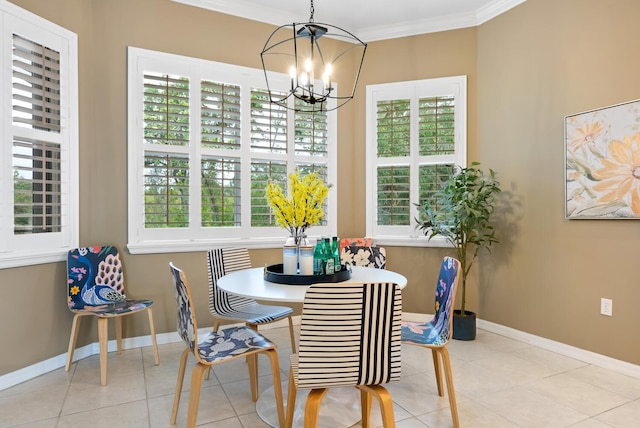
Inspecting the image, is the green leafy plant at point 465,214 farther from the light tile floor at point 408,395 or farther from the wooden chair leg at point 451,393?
the wooden chair leg at point 451,393

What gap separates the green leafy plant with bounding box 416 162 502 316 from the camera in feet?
11.5

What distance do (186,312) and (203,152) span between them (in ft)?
6.55

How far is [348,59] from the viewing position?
4.29m

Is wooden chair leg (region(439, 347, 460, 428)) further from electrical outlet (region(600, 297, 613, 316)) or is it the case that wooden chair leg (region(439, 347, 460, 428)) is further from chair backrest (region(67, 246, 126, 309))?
chair backrest (region(67, 246, 126, 309))

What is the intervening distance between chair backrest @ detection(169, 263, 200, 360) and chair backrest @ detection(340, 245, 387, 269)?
60.7 inches

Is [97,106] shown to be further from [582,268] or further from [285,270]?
[582,268]

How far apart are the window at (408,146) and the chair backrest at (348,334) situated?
2.50 metres

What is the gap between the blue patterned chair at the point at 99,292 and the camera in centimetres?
277

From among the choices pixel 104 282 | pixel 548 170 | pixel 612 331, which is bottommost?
pixel 612 331

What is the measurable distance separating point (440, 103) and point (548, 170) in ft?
4.10

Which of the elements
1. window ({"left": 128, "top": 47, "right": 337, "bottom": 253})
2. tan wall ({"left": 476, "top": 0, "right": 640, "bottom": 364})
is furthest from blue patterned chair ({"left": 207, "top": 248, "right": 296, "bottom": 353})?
tan wall ({"left": 476, "top": 0, "right": 640, "bottom": 364})

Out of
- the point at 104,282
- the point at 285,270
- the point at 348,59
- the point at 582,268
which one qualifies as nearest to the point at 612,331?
the point at 582,268

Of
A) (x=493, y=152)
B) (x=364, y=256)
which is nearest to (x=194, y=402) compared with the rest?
(x=364, y=256)

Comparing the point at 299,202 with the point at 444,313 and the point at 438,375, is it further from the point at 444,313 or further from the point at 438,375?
the point at 438,375
